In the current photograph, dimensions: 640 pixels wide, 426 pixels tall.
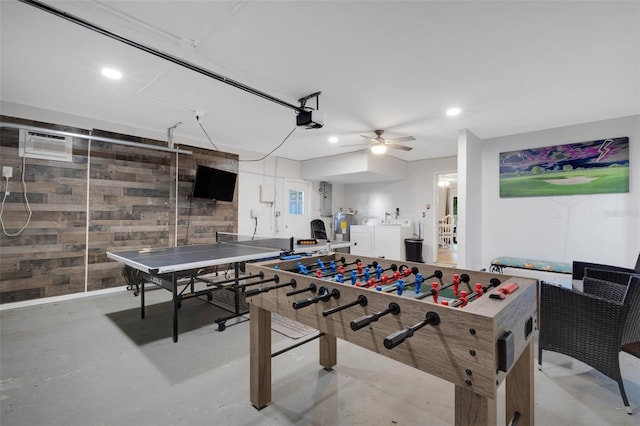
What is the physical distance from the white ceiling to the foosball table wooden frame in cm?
179

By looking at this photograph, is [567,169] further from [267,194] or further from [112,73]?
[112,73]

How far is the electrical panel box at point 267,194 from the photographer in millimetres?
6207

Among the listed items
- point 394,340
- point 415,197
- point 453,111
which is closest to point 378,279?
point 394,340

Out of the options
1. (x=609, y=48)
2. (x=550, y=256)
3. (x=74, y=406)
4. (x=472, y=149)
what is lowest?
(x=74, y=406)

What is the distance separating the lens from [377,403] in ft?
5.80

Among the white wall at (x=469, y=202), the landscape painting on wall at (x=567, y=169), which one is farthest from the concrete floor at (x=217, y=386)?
the landscape painting on wall at (x=567, y=169)

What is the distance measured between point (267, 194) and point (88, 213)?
3.19m

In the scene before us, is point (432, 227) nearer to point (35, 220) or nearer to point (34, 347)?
point (34, 347)

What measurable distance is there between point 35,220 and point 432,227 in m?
6.97

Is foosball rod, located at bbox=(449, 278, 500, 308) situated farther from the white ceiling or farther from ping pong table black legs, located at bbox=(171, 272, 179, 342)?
ping pong table black legs, located at bbox=(171, 272, 179, 342)

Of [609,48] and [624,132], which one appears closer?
[609,48]

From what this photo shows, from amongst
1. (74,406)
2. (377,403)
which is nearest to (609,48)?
(377,403)

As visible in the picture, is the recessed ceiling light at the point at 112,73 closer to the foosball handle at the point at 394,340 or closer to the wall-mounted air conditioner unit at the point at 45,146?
the wall-mounted air conditioner unit at the point at 45,146

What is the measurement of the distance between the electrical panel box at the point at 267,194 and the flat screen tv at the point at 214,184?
2.63 ft
